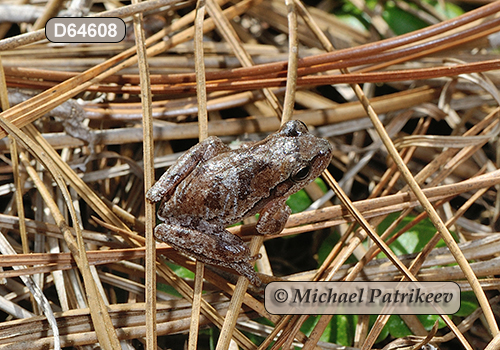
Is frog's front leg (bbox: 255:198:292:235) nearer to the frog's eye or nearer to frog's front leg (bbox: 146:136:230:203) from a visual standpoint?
the frog's eye

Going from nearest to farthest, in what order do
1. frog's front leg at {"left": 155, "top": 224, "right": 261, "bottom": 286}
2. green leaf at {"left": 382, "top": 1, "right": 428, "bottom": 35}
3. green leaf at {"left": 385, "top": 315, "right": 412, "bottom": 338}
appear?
frog's front leg at {"left": 155, "top": 224, "right": 261, "bottom": 286} → green leaf at {"left": 385, "top": 315, "right": 412, "bottom": 338} → green leaf at {"left": 382, "top": 1, "right": 428, "bottom": 35}

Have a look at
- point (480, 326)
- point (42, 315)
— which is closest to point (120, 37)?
point (42, 315)

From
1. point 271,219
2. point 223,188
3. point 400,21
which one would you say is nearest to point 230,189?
point 223,188

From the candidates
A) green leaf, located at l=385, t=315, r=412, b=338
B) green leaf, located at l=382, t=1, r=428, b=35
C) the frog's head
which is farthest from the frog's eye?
green leaf, located at l=382, t=1, r=428, b=35

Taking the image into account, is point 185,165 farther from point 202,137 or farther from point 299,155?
point 299,155

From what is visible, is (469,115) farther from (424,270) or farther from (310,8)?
(310,8)

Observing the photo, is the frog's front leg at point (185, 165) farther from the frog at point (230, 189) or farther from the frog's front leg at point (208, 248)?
the frog's front leg at point (208, 248)
